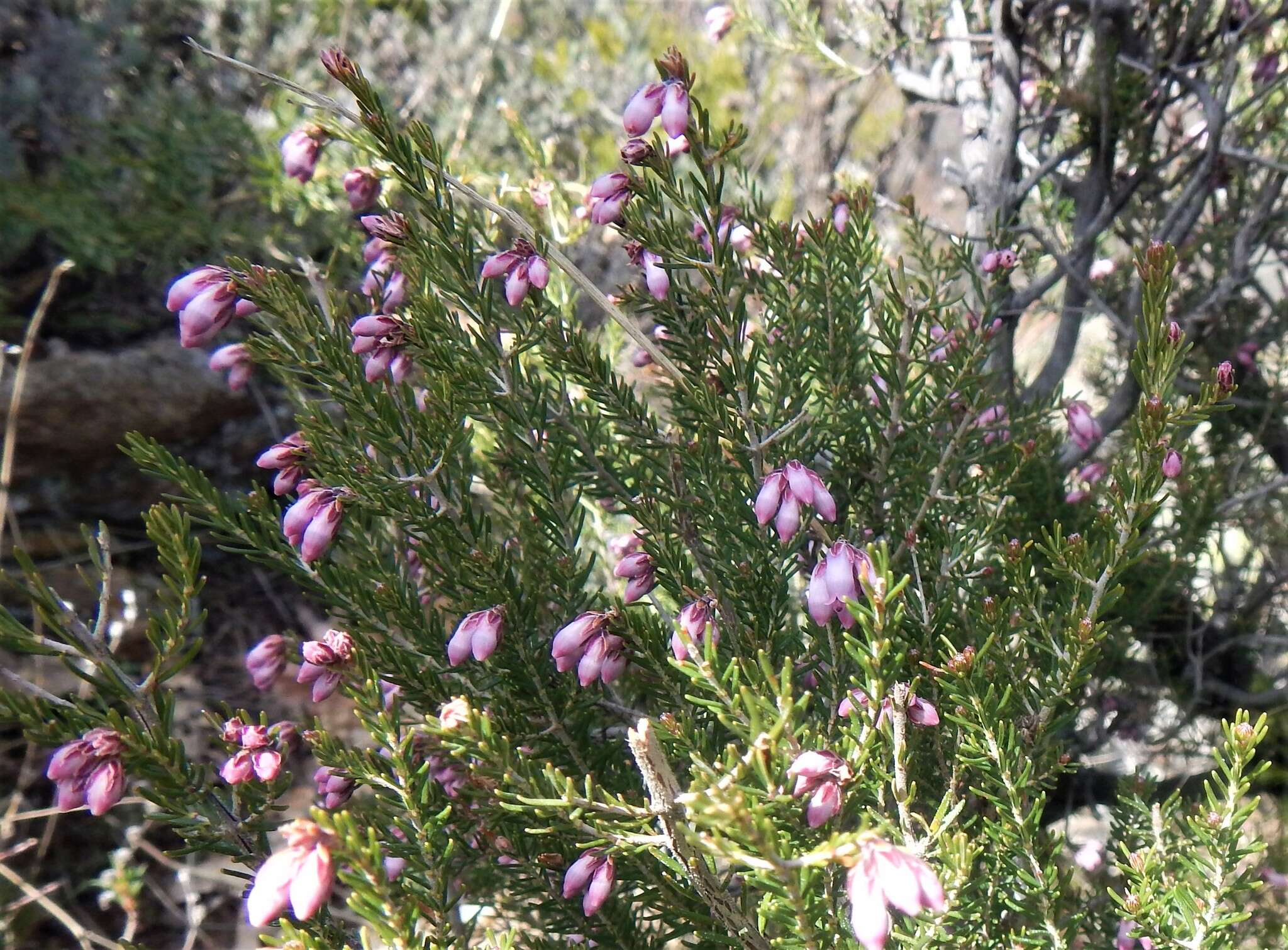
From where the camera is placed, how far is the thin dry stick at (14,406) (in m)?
2.48

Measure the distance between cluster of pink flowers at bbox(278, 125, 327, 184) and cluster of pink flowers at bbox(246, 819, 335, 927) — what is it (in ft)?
3.52

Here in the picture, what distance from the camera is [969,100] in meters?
1.82

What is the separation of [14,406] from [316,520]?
2312mm

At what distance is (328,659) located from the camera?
0.99m

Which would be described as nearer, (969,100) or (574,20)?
(969,100)

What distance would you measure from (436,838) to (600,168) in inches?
157

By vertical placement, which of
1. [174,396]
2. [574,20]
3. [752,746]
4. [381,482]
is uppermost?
[574,20]

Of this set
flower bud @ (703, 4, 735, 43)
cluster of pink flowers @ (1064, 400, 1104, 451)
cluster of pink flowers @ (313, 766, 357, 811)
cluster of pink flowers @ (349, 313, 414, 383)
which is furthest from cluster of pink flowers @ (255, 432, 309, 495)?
flower bud @ (703, 4, 735, 43)

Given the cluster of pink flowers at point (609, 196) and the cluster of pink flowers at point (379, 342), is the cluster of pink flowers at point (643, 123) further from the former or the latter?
the cluster of pink flowers at point (379, 342)

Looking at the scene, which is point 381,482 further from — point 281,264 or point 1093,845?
point 281,264

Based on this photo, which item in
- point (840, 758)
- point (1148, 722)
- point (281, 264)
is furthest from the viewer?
point (281, 264)

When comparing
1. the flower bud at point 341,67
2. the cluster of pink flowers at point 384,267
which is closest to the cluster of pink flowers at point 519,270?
the cluster of pink flowers at point 384,267

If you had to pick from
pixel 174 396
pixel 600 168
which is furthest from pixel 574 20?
pixel 174 396

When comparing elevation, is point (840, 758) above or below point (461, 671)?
above
